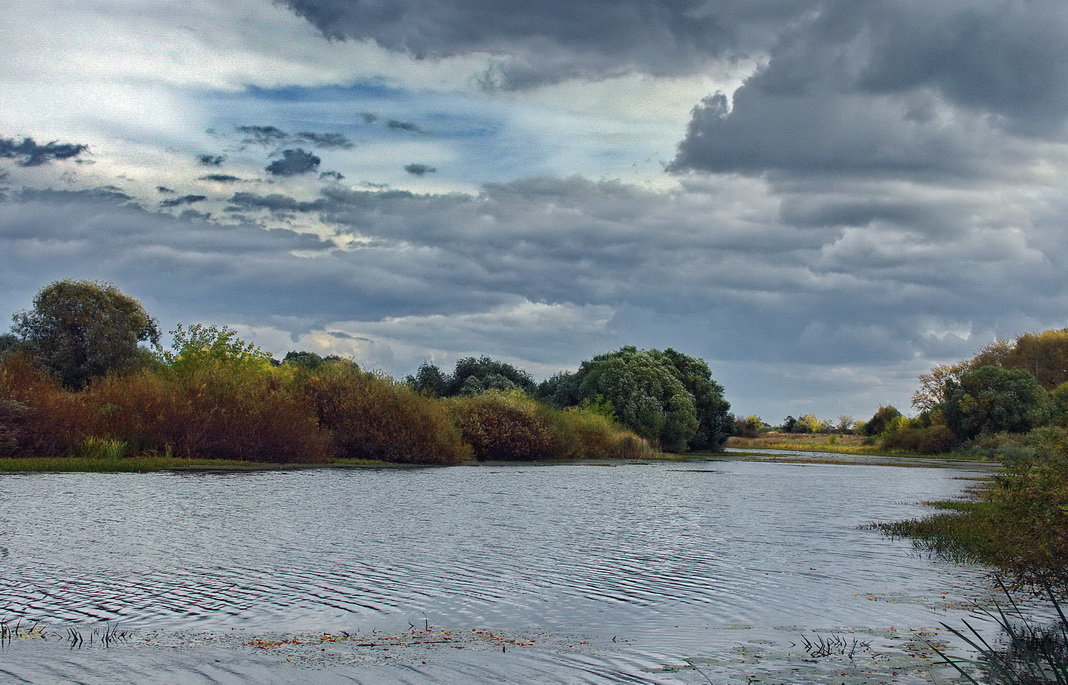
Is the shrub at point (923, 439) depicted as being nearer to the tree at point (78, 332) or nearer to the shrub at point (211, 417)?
the shrub at point (211, 417)

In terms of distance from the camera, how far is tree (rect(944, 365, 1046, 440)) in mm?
83625

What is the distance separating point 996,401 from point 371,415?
62.6m

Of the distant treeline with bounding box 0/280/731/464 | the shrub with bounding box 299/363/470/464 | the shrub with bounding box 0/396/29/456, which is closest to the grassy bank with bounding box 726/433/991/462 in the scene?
the distant treeline with bounding box 0/280/731/464

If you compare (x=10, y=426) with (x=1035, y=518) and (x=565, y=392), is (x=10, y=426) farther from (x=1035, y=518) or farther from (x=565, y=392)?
(x=565, y=392)

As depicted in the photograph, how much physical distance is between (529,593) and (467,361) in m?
82.3

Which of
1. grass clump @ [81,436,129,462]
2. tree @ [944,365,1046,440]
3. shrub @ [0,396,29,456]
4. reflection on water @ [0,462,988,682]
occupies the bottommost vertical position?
reflection on water @ [0,462,988,682]

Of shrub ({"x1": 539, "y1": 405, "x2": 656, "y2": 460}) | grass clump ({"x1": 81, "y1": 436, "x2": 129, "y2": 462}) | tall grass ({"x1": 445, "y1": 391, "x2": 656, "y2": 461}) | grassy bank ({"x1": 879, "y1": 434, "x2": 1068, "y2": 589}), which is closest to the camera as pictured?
grassy bank ({"x1": 879, "y1": 434, "x2": 1068, "y2": 589})

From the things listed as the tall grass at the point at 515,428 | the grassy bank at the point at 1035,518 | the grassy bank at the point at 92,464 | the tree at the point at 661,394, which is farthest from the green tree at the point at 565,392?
the grassy bank at the point at 1035,518

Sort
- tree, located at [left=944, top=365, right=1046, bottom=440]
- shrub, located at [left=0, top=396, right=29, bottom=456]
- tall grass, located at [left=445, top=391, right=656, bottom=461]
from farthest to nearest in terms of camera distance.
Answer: tree, located at [left=944, top=365, right=1046, bottom=440], tall grass, located at [left=445, top=391, right=656, bottom=461], shrub, located at [left=0, top=396, right=29, bottom=456]

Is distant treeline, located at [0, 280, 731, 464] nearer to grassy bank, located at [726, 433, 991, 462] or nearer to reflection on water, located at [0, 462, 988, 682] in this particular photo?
reflection on water, located at [0, 462, 988, 682]

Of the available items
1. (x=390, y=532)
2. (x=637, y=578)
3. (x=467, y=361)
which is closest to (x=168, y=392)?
(x=390, y=532)

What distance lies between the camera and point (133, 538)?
55.2 feet

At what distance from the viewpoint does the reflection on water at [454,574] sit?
32.1 feet

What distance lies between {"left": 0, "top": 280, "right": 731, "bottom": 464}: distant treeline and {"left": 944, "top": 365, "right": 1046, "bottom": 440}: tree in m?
24.4
